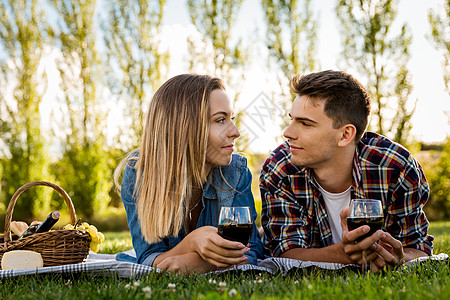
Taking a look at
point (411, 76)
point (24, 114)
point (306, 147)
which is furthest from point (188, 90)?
point (24, 114)

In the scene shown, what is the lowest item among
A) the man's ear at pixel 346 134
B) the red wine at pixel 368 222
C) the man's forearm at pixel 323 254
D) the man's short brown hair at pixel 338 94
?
the man's forearm at pixel 323 254

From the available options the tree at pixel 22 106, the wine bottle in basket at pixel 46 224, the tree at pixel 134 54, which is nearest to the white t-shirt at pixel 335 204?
the wine bottle in basket at pixel 46 224

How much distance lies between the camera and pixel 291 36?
12211mm

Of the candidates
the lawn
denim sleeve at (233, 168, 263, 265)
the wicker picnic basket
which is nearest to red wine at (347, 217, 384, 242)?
the lawn

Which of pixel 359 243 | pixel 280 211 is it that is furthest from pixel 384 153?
pixel 359 243

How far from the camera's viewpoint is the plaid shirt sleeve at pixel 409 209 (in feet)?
11.5

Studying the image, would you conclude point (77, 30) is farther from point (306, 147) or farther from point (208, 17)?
point (306, 147)

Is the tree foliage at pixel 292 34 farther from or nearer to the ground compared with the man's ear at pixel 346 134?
farther from the ground

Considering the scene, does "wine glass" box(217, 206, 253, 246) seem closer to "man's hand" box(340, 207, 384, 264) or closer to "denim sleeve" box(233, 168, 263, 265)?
"man's hand" box(340, 207, 384, 264)

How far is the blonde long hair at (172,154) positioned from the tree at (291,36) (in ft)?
28.4

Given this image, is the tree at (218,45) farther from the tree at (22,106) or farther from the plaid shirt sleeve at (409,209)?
the plaid shirt sleeve at (409,209)

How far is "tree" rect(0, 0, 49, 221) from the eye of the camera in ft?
41.3

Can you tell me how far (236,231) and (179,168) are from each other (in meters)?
1.00

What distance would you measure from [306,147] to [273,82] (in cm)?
874
